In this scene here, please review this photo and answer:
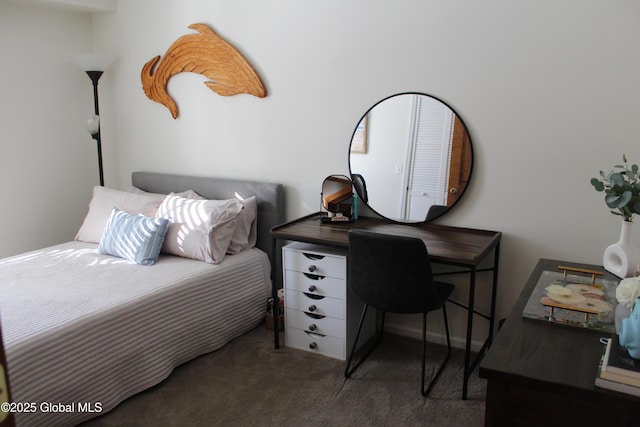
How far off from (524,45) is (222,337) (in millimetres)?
2282

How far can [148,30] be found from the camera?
148 inches

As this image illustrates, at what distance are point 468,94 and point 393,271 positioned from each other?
3.52 ft

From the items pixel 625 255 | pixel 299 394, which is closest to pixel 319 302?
pixel 299 394

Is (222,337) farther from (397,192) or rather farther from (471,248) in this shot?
(471,248)

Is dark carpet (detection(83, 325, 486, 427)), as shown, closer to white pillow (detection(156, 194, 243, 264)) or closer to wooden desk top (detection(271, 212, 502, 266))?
white pillow (detection(156, 194, 243, 264))

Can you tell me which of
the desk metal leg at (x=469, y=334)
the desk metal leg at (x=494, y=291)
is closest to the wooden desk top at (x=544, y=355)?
the desk metal leg at (x=469, y=334)

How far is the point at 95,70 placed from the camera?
3719 mm

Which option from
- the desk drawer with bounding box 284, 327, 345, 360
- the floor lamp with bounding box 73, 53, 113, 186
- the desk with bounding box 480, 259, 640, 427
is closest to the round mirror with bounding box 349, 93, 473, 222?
the desk drawer with bounding box 284, 327, 345, 360

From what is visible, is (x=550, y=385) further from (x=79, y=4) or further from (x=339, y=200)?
(x=79, y=4)

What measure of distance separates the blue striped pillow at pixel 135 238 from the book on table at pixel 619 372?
7.89 ft

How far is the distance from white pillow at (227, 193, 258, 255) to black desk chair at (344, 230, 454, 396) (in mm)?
971

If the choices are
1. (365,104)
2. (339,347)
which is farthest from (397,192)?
(339,347)

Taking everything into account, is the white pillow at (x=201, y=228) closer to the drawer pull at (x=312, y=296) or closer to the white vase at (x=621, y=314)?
the drawer pull at (x=312, y=296)

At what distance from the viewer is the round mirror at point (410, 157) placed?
2.76m
